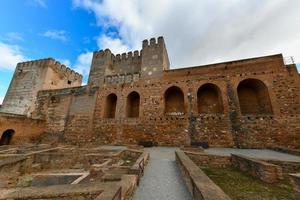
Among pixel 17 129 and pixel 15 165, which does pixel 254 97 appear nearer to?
pixel 15 165

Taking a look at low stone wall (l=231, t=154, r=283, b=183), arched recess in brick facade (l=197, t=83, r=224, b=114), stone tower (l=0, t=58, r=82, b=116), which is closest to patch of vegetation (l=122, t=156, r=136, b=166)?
low stone wall (l=231, t=154, r=283, b=183)

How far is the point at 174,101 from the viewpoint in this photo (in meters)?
13.0

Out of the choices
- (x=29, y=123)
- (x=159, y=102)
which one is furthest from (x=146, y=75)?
(x=29, y=123)

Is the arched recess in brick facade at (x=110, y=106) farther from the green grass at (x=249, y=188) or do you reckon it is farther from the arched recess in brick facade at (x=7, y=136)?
the green grass at (x=249, y=188)

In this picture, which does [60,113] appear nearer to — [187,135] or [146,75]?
[146,75]

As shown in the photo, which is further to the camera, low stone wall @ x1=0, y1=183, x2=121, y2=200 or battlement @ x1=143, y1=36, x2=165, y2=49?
battlement @ x1=143, y1=36, x2=165, y2=49

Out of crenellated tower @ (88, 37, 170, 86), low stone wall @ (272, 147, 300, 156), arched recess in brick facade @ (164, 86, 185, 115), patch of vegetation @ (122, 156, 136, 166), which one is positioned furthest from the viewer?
crenellated tower @ (88, 37, 170, 86)

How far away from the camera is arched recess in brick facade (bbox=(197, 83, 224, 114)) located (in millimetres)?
11609

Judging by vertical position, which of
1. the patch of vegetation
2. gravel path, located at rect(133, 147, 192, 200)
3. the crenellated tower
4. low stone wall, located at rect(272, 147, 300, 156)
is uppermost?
the crenellated tower

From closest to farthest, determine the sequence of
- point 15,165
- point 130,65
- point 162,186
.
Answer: point 162,186 → point 15,165 → point 130,65

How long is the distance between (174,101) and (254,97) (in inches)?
256

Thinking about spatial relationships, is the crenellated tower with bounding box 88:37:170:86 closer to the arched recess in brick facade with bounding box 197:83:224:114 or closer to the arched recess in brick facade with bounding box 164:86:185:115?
the arched recess in brick facade with bounding box 164:86:185:115

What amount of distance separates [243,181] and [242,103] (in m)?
8.64

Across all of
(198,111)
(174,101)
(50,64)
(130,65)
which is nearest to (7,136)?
(50,64)
